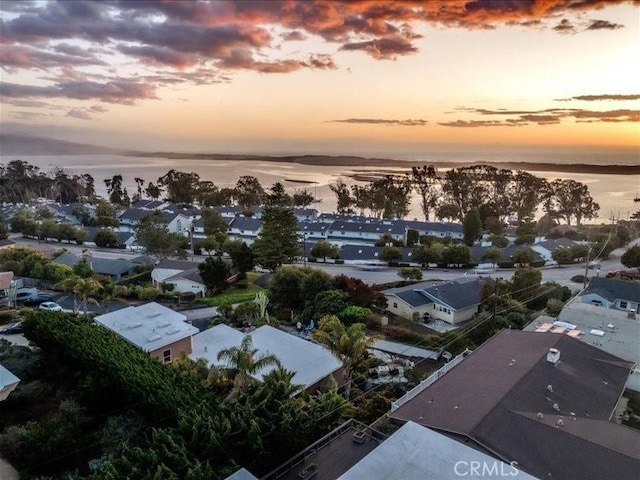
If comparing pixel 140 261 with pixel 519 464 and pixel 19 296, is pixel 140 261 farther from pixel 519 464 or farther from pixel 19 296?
pixel 519 464

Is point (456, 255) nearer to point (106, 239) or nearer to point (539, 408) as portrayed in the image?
point (539, 408)

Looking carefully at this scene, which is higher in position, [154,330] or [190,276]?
[154,330]

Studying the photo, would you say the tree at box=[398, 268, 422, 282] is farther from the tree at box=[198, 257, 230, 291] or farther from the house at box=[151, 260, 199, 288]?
the house at box=[151, 260, 199, 288]

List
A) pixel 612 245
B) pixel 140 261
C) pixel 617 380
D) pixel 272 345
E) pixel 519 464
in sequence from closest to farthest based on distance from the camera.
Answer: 1. pixel 519 464
2. pixel 617 380
3. pixel 272 345
4. pixel 140 261
5. pixel 612 245

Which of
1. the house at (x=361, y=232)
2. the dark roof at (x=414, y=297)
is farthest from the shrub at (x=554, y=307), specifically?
the house at (x=361, y=232)

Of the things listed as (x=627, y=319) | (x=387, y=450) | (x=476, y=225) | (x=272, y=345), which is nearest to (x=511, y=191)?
(x=476, y=225)

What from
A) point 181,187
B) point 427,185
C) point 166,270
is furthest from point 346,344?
point 181,187
